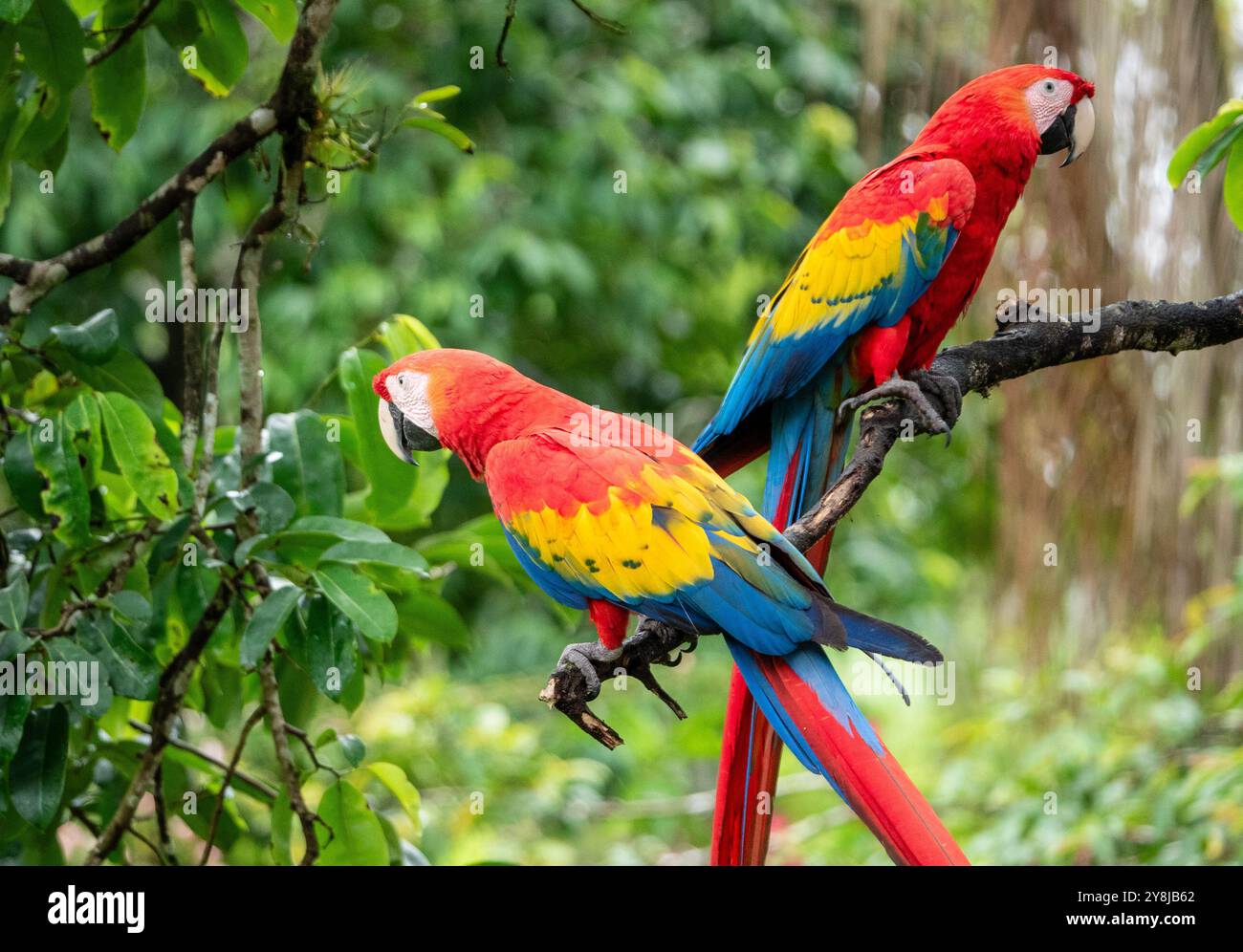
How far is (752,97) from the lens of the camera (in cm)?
420

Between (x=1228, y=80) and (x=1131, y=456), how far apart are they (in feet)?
2.50

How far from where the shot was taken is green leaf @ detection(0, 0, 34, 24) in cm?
118

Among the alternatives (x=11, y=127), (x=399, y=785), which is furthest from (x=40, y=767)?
(x=11, y=127)

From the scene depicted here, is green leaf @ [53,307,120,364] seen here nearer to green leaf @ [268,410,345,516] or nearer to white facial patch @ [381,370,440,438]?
green leaf @ [268,410,345,516]

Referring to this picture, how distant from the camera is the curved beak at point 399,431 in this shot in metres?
1.41

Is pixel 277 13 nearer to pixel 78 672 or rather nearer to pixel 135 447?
pixel 135 447

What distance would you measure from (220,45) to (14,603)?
0.76 m

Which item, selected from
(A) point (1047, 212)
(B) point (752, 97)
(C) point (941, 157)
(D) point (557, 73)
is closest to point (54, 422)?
(C) point (941, 157)

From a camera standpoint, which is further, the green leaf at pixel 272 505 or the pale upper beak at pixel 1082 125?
the pale upper beak at pixel 1082 125

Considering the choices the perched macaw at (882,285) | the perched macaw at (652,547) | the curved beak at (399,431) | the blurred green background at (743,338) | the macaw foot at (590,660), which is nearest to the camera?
the perched macaw at (652,547)

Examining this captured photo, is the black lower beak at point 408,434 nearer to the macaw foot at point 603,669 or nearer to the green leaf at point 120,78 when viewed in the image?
the macaw foot at point 603,669

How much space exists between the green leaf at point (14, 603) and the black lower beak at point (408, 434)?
17.0 inches

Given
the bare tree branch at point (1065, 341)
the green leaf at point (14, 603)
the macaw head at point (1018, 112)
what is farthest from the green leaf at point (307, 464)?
the macaw head at point (1018, 112)

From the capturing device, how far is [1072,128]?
5.63 feet
